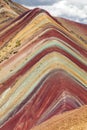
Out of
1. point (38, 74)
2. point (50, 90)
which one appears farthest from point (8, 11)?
point (50, 90)

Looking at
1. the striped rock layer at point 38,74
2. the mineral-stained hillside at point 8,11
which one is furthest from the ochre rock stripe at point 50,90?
the mineral-stained hillside at point 8,11

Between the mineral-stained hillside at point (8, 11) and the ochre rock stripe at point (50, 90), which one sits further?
the mineral-stained hillside at point (8, 11)

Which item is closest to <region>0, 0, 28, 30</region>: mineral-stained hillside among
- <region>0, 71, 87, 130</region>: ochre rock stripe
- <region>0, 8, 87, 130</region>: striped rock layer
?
<region>0, 8, 87, 130</region>: striped rock layer

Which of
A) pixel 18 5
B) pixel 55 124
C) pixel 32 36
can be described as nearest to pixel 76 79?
pixel 32 36

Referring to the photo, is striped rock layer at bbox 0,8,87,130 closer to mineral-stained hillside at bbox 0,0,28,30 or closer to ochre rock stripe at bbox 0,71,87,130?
ochre rock stripe at bbox 0,71,87,130

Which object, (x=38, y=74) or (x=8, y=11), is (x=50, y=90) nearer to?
(x=38, y=74)

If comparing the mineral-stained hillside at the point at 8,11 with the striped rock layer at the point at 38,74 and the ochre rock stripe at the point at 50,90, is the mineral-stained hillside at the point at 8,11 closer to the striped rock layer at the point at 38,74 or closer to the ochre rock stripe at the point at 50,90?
the striped rock layer at the point at 38,74

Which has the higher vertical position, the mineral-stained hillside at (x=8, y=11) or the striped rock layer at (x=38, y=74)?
the mineral-stained hillside at (x=8, y=11)
